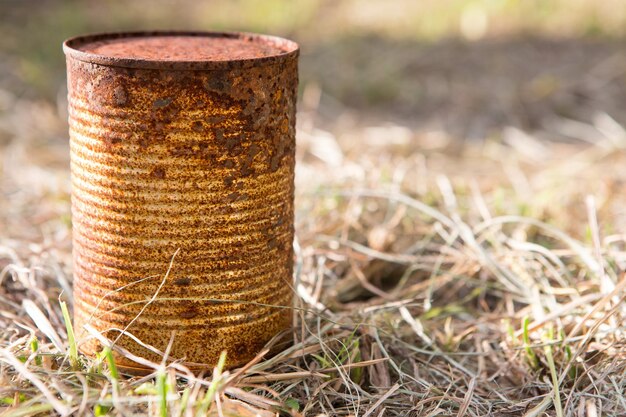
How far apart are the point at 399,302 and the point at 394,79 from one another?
3.30 meters

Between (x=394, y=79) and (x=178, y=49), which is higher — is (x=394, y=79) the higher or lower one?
the lower one

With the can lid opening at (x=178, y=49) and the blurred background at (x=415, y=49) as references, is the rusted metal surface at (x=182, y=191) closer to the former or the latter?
the can lid opening at (x=178, y=49)

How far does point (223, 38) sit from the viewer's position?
7.20ft

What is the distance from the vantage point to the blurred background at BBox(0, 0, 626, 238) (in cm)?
418

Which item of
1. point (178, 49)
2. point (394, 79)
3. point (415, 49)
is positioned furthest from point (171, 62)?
point (415, 49)

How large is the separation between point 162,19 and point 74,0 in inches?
41.2

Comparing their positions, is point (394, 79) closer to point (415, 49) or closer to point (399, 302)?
point (415, 49)

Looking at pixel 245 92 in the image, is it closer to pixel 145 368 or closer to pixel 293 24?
pixel 145 368

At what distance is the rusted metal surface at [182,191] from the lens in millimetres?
1780

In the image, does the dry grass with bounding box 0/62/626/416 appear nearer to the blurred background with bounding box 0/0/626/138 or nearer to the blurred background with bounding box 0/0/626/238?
the blurred background with bounding box 0/0/626/238

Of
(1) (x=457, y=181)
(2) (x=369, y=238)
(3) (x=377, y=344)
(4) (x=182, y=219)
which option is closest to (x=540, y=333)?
(3) (x=377, y=344)

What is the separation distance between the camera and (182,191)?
183 centimetres

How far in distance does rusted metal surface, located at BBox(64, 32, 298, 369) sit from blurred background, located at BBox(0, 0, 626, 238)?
3.78 ft

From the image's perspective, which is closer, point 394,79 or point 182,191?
point 182,191
